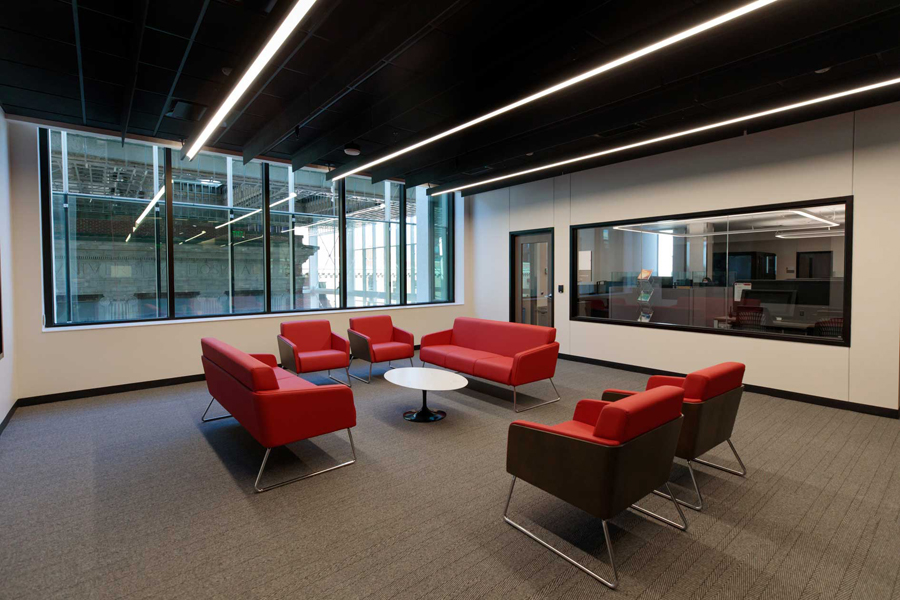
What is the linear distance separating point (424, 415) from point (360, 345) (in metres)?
1.94

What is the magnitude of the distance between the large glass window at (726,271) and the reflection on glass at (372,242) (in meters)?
3.41

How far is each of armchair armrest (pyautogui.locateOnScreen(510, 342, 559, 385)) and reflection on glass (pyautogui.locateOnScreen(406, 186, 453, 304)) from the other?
412 cm

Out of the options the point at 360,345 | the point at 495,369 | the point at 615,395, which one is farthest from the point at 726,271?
the point at 360,345

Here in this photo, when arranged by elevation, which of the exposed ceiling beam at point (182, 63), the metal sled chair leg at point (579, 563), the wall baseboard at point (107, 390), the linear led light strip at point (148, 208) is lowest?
the metal sled chair leg at point (579, 563)

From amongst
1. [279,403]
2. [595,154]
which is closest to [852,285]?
[595,154]

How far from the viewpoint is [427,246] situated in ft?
29.4

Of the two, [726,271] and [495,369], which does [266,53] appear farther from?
[726,271]

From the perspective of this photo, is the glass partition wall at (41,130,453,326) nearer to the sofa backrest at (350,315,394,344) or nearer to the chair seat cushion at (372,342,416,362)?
the sofa backrest at (350,315,394,344)

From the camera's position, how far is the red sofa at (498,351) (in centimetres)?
484

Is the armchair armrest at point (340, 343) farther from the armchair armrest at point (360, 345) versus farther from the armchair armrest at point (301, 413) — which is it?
the armchair armrest at point (301, 413)

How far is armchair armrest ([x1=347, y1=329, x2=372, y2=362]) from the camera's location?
5.84 metres

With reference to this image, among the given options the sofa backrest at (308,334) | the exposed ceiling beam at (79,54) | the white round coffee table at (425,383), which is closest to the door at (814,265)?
the white round coffee table at (425,383)

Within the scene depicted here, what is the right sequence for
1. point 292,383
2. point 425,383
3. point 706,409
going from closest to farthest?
point 706,409 < point 292,383 < point 425,383

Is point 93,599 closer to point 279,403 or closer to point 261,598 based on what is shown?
point 261,598
